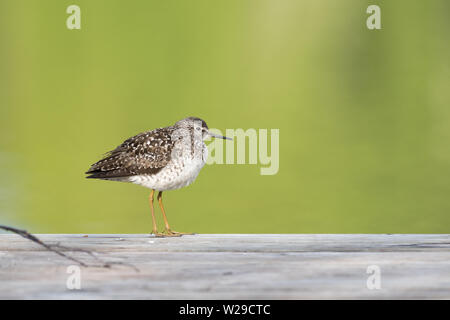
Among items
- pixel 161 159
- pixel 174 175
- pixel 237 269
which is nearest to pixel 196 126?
pixel 161 159

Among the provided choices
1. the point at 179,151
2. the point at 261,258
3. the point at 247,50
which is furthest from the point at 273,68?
the point at 261,258

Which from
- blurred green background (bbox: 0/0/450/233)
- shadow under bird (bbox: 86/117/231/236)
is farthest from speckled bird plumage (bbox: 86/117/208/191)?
blurred green background (bbox: 0/0/450/233)

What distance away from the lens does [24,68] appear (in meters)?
15.8

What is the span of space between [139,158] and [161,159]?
22 cm

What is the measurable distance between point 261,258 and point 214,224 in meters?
5.97

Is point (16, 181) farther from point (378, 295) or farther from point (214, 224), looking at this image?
point (378, 295)

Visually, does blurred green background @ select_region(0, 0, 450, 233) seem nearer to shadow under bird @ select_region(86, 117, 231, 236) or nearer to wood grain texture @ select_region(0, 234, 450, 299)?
shadow under bird @ select_region(86, 117, 231, 236)

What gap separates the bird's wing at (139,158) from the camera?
6.10 meters

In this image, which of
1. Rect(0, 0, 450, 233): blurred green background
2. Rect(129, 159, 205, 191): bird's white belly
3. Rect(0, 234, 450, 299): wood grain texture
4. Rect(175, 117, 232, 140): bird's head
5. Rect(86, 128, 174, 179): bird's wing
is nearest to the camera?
Rect(0, 234, 450, 299): wood grain texture

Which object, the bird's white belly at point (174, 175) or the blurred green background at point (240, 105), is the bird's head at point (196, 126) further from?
the blurred green background at point (240, 105)

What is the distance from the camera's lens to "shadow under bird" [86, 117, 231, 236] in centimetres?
595

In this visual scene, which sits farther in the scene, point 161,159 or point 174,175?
point 161,159

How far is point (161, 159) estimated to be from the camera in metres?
6.10

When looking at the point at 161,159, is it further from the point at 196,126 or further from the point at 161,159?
the point at 196,126
